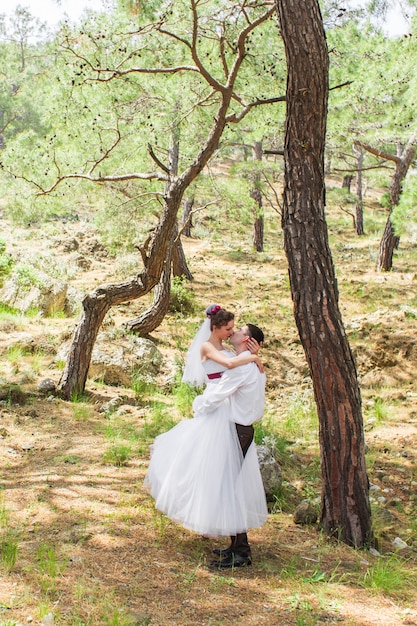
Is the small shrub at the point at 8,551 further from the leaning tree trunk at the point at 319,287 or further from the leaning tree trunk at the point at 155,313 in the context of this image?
the leaning tree trunk at the point at 155,313

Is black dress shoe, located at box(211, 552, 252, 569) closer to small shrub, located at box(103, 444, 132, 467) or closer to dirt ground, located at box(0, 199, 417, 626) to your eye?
dirt ground, located at box(0, 199, 417, 626)

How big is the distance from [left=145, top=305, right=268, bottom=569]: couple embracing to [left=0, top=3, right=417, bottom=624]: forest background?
11.3 inches

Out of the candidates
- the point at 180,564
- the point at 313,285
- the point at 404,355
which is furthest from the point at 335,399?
the point at 404,355

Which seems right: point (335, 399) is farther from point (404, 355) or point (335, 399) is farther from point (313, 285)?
point (404, 355)

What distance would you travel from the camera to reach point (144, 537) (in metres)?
3.97

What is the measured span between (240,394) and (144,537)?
3.84 feet

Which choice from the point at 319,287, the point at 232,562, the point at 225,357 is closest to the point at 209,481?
the point at 232,562

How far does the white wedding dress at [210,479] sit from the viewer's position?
3646 millimetres

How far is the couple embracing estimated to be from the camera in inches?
145

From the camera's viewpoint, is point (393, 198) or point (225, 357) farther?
point (393, 198)

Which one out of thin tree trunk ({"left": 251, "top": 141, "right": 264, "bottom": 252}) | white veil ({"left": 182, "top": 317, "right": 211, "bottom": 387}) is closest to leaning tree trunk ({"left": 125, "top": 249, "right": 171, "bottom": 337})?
white veil ({"left": 182, "top": 317, "right": 211, "bottom": 387})

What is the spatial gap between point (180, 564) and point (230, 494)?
20.6 inches

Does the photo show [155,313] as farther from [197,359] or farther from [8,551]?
[8,551]

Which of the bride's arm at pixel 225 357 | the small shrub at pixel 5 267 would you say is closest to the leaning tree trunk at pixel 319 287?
the bride's arm at pixel 225 357
